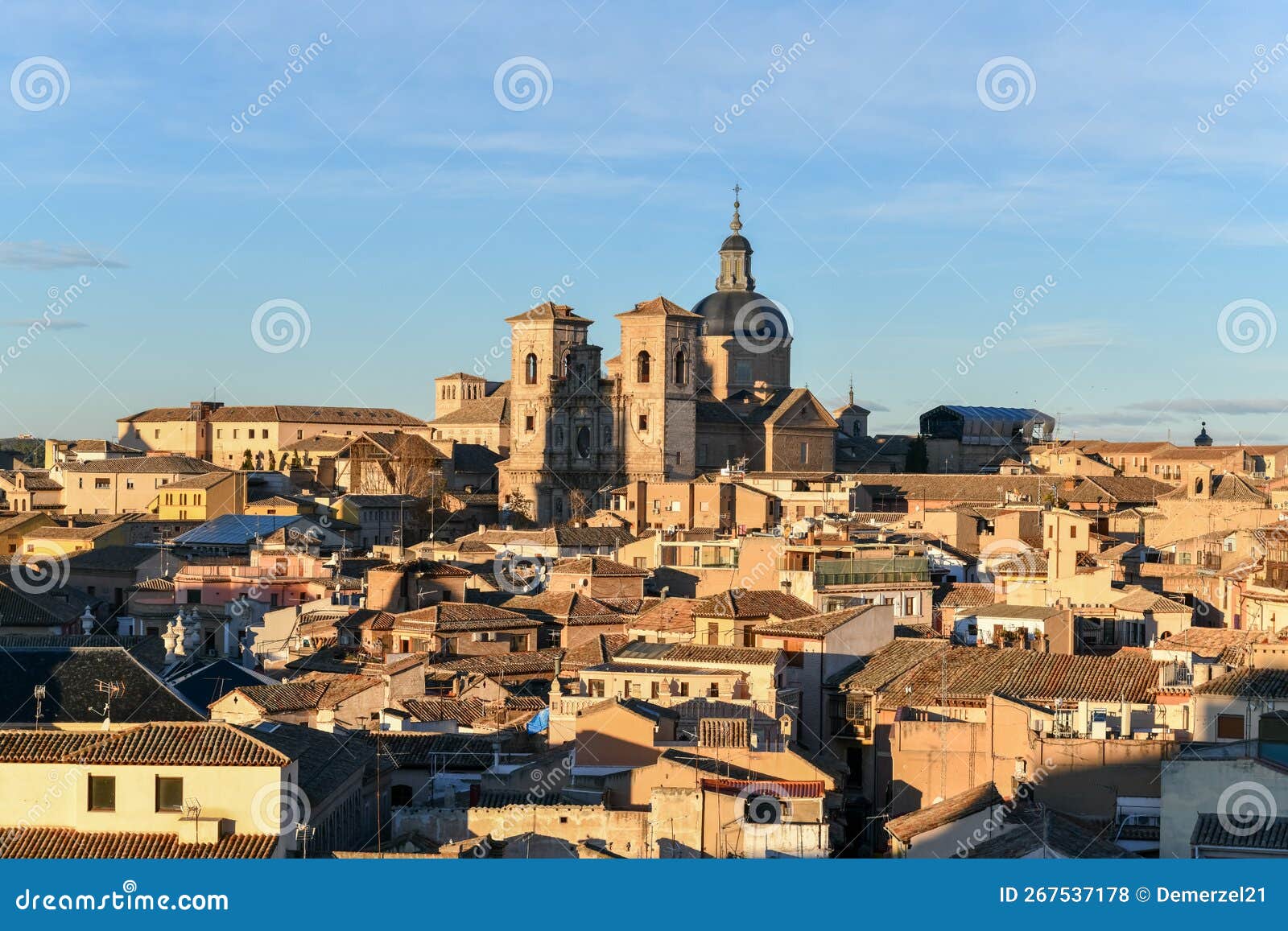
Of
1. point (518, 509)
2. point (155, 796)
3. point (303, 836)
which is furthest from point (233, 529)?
point (155, 796)

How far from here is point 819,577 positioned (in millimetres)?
23922

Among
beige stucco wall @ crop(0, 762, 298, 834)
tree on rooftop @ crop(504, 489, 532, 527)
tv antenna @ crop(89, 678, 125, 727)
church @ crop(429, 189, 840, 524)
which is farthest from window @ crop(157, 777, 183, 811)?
church @ crop(429, 189, 840, 524)

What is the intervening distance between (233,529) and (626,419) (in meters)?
16.5

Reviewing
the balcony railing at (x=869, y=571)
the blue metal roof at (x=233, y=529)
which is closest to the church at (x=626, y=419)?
the blue metal roof at (x=233, y=529)

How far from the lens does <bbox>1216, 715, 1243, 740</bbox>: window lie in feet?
48.3

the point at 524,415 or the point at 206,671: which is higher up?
the point at 524,415

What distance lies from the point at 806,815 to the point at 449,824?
2208 mm

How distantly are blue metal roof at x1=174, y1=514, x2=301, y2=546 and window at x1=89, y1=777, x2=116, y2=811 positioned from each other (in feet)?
85.7

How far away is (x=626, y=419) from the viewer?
5422 cm

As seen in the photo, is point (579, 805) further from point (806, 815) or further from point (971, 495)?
point (971, 495)

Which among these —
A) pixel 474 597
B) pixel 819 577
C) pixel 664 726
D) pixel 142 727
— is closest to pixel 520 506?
pixel 474 597

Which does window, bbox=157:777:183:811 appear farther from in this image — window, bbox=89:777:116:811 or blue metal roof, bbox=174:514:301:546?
blue metal roof, bbox=174:514:301:546

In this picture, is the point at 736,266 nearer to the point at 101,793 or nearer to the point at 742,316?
the point at 742,316

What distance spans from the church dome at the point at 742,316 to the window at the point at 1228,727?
163 ft
